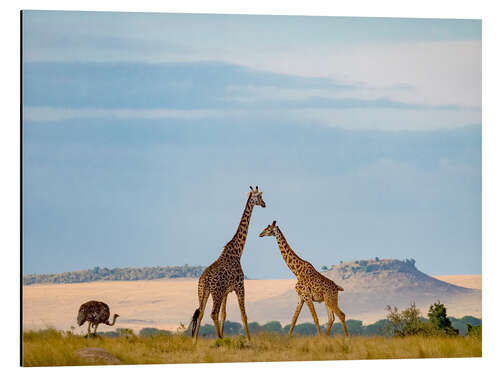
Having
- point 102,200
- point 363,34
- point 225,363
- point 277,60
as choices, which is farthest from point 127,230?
point 363,34

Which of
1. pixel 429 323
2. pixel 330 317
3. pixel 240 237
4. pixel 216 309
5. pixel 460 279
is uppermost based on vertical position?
pixel 240 237

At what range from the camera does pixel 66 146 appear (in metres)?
12.8

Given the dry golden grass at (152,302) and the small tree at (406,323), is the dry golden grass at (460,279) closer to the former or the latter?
the small tree at (406,323)

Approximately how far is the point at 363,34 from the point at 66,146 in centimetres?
432

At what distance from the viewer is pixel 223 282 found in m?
12.8

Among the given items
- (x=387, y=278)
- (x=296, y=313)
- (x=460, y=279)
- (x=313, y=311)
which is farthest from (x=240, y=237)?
(x=460, y=279)

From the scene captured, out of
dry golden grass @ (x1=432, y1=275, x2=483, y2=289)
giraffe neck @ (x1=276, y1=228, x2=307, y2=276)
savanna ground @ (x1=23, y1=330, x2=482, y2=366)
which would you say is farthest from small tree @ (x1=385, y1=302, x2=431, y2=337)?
giraffe neck @ (x1=276, y1=228, x2=307, y2=276)

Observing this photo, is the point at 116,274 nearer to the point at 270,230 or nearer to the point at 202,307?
the point at 202,307

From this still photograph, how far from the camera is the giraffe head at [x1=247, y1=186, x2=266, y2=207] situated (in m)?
13.1

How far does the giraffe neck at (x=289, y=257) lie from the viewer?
13133 millimetres

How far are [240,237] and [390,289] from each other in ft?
7.46

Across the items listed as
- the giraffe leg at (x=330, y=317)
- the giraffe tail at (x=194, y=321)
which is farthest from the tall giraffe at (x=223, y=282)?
the giraffe leg at (x=330, y=317)

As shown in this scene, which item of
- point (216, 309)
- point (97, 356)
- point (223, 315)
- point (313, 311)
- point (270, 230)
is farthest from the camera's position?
point (270, 230)

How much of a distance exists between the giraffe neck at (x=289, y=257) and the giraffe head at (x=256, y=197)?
1.48ft
